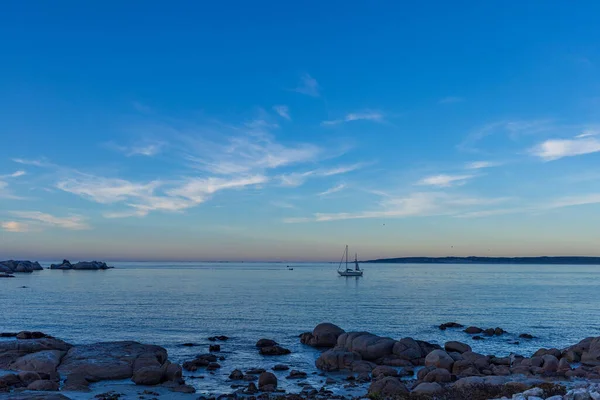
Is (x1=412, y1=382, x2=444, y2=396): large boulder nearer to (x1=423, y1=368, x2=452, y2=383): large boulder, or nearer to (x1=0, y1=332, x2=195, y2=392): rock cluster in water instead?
(x1=423, y1=368, x2=452, y2=383): large boulder

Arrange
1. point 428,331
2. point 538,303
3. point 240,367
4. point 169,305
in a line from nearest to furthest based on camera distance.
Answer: point 240,367
point 428,331
point 169,305
point 538,303

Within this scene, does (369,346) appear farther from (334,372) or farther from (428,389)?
(428,389)

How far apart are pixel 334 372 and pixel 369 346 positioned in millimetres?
4385

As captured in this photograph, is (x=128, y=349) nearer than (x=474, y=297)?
Yes

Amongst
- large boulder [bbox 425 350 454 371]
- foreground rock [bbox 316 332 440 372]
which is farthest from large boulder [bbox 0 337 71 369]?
large boulder [bbox 425 350 454 371]

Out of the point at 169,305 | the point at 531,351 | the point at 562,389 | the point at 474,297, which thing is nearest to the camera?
the point at 562,389

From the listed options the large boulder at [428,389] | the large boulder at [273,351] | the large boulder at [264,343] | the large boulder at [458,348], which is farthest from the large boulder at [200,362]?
the large boulder at [458,348]

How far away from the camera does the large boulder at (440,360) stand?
99.1ft

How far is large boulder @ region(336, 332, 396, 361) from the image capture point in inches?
1337

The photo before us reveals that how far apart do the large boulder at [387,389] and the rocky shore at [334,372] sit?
0.05 m

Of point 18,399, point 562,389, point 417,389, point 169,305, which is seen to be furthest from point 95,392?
point 169,305

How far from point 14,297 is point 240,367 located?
66.8m

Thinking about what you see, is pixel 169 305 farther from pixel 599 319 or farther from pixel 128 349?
pixel 599 319

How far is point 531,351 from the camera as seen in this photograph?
38.8 metres
